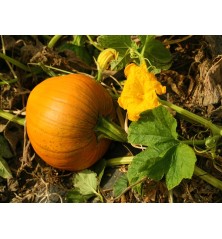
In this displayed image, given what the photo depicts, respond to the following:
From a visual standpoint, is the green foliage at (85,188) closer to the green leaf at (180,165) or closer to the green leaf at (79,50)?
the green leaf at (180,165)

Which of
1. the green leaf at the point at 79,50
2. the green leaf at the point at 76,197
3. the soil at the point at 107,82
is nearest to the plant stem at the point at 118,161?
the soil at the point at 107,82

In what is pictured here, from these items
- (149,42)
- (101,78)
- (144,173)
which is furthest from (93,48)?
(144,173)

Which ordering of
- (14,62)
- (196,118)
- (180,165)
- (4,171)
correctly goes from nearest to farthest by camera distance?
(180,165) < (196,118) < (4,171) < (14,62)

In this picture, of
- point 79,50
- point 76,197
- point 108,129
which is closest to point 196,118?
point 108,129

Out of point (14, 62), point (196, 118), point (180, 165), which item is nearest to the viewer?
point (180, 165)

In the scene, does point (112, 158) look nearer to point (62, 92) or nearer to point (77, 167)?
point (77, 167)

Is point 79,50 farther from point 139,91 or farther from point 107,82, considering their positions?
point 139,91

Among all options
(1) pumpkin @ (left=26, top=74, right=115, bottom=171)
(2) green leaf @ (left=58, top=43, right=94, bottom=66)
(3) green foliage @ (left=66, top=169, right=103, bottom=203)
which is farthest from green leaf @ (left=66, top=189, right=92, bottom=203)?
(2) green leaf @ (left=58, top=43, right=94, bottom=66)

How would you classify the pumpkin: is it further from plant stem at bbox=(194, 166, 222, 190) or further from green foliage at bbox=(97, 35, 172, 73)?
plant stem at bbox=(194, 166, 222, 190)
